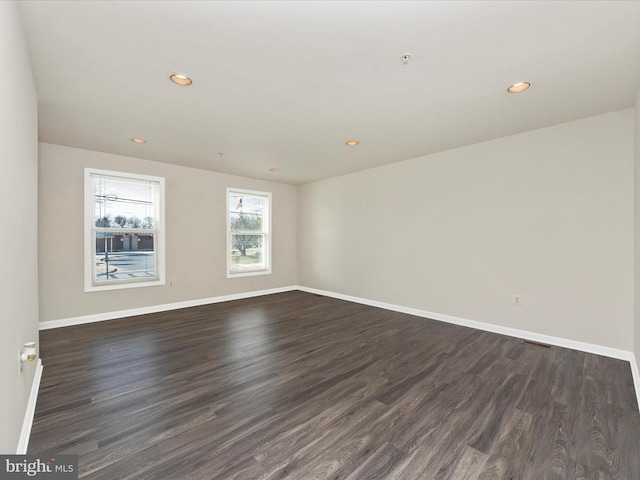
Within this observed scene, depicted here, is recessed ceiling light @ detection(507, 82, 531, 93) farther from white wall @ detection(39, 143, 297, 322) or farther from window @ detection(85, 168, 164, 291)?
window @ detection(85, 168, 164, 291)

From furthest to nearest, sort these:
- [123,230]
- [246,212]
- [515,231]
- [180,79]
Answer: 1. [246,212]
2. [123,230]
3. [515,231]
4. [180,79]

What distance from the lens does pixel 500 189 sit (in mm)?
3781

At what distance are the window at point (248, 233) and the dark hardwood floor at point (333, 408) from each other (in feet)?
8.14

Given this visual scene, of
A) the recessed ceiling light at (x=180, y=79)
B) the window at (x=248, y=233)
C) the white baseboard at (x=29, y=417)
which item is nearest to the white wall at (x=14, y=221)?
the white baseboard at (x=29, y=417)

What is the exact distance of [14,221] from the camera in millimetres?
1573

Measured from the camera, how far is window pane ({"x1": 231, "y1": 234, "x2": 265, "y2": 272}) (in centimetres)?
596

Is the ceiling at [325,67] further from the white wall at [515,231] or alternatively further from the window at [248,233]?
the window at [248,233]

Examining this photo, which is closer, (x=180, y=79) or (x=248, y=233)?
(x=180, y=79)

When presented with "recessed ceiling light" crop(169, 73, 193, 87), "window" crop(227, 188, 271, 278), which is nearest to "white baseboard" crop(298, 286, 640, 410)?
"window" crop(227, 188, 271, 278)

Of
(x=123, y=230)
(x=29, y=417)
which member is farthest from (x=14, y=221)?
(x=123, y=230)

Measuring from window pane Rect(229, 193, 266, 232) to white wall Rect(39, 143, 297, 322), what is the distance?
0.24 metres

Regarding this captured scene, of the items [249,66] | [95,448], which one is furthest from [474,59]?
[95,448]

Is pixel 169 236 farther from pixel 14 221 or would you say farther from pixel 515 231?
pixel 515 231

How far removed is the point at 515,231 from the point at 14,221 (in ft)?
14.9
